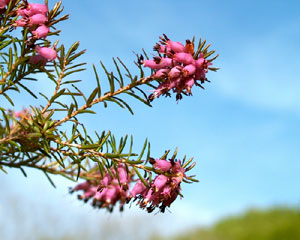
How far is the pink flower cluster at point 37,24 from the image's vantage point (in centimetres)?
124

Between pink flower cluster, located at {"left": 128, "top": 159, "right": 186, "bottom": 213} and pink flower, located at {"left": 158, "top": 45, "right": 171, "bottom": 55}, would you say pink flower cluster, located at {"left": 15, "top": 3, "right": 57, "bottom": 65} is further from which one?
pink flower cluster, located at {"left": 128, "top": 159, "right": 186, "bottom": 213}

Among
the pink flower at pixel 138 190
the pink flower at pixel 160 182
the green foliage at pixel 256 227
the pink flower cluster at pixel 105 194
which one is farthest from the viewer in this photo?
the green foliage at pixel 256 227

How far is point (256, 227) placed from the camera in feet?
41.8

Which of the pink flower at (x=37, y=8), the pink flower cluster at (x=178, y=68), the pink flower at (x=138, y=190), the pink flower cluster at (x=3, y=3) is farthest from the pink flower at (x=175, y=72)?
the pink flower cluster at (x=3, y=3)

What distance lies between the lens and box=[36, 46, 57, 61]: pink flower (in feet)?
4.04

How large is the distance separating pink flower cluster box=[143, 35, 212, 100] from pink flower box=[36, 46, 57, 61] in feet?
1.02

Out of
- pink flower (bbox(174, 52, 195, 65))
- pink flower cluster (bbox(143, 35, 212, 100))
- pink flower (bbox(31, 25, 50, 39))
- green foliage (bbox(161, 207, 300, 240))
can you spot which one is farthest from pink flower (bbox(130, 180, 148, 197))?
green foliage (bbox(161, 207, 300, 240))

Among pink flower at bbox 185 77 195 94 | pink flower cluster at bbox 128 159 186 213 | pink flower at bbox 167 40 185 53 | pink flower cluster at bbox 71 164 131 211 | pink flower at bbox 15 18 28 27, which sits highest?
pink flower at bbox 167 40 185 53

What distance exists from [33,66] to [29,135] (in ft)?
0.81

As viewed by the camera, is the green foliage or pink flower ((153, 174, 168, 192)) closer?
pink flower ((153, 174, 168, 192))

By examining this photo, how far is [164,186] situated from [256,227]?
41.1 ft

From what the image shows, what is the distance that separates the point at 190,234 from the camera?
12.9 m

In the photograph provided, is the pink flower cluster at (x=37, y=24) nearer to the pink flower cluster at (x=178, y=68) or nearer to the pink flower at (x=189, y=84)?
the pink flower cluster at (x=178, y=68)

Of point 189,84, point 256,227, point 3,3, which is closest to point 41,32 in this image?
point 3,3
